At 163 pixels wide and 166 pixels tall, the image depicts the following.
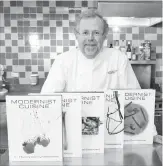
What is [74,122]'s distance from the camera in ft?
2.92

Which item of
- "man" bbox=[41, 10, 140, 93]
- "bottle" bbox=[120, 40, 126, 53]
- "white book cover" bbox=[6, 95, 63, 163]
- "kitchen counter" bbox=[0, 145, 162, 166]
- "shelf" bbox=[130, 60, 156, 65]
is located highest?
"bottle" bbox=[120, 40, 126, 53]

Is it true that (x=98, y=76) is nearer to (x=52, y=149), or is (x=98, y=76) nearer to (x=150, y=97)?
(x=150, y=97)

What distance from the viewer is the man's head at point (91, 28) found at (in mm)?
1233

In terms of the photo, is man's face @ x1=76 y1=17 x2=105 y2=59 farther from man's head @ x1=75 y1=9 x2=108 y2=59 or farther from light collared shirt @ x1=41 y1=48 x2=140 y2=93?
light collared shirt @ x1=41 y1=48 x2=140 y2=93

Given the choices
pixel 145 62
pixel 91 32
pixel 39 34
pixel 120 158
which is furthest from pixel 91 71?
pixel 39 34

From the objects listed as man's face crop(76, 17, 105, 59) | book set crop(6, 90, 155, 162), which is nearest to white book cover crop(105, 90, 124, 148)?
book set crop(6, 90, 155, 162)

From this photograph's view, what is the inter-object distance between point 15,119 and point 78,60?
80 centimetres

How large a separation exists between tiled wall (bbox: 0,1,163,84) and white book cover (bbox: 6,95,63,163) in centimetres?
247

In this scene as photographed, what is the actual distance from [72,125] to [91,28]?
0.54 metres

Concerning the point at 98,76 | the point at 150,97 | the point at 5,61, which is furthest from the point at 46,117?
the point at 5,61

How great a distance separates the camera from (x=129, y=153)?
947 mm

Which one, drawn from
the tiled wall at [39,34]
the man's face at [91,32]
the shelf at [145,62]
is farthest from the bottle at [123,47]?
the man's face at [91,32]

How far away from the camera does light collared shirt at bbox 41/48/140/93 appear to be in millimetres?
1512

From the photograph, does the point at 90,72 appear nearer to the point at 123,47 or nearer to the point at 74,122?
the point at 74,122
